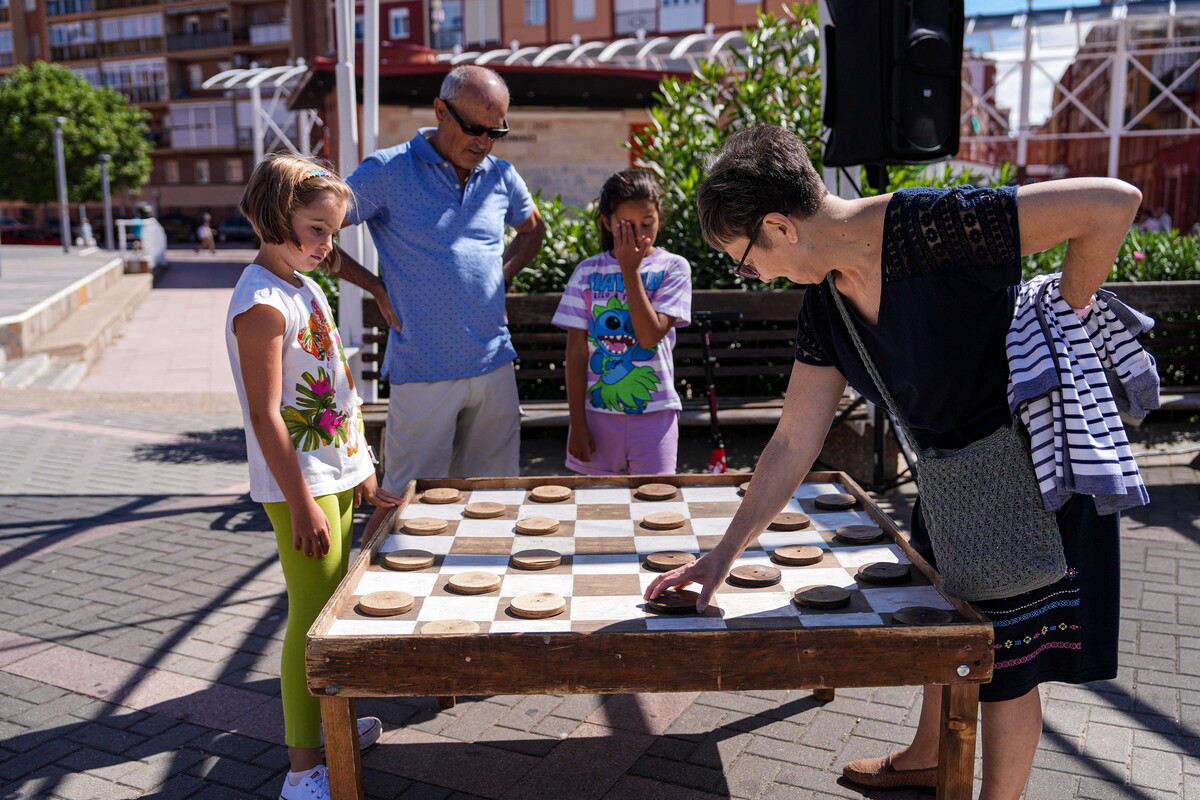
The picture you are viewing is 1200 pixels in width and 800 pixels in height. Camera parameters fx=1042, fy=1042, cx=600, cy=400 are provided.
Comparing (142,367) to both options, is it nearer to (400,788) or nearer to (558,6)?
(400,788)

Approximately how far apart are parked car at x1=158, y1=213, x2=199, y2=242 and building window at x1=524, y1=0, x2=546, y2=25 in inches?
973

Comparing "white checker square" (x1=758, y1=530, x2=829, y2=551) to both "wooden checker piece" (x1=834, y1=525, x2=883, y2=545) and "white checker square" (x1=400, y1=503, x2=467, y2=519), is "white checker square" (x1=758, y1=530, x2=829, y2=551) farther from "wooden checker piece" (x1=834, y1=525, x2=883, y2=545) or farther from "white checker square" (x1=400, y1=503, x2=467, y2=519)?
"white checker square" (x1=400, y1=503, x2=467, y2=519)

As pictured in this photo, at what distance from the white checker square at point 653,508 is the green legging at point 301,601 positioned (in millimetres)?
812

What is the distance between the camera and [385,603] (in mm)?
2117

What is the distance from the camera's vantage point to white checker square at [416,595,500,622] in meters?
2.11

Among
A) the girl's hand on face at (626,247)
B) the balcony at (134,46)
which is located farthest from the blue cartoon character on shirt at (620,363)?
the balcony at (134,46)

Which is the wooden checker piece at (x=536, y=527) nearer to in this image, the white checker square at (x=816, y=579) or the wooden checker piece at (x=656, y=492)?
the wooden checker piece at (x=656, y=492)

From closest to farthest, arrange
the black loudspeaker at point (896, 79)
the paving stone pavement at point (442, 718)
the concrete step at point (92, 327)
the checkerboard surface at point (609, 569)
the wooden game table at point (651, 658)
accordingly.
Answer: the wooden game table at point (651, 658)
the checkerboard surface at point (609, 569)
the paving stone pavement at point (442, 718)
the black loudspeaker at point (896, 79)
the concrete step at point (92, 327)

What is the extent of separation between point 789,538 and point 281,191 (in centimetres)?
155

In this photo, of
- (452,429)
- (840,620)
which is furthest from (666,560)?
(452,429)

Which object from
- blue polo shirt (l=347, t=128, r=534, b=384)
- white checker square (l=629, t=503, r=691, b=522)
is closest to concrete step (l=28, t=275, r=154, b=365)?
blue polo shirt (l=347, t=128, r=534, b=384)

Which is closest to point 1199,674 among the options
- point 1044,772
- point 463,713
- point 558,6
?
point 1044,772

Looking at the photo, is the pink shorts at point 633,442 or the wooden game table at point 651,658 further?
the pink shorts at point 633,442

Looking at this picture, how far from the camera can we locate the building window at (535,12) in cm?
4472
